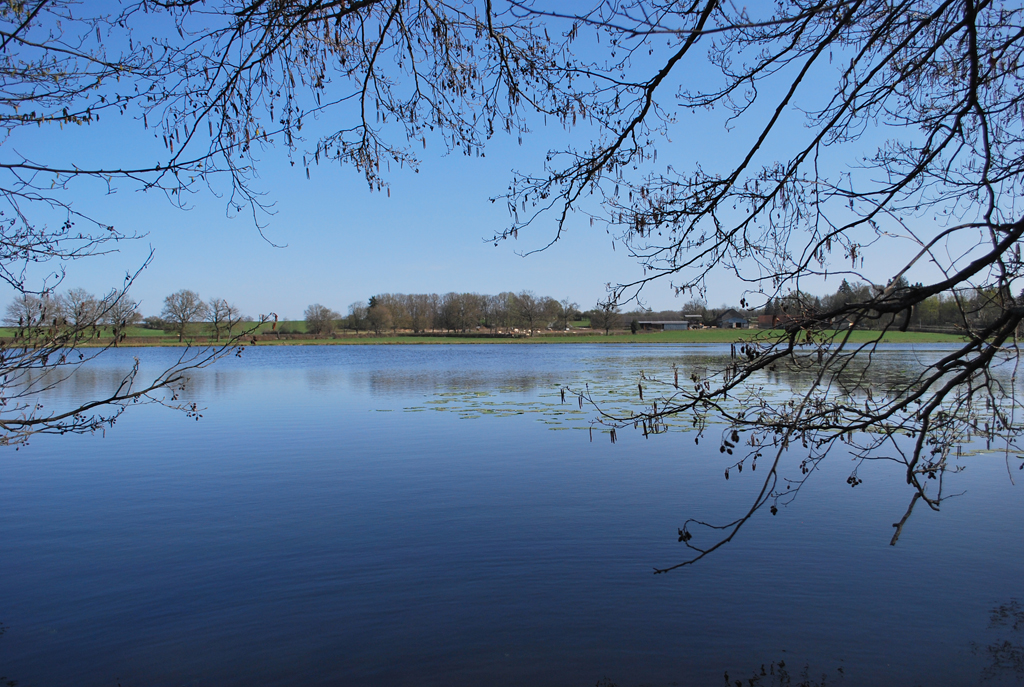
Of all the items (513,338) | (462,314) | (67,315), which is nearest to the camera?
(67,315)

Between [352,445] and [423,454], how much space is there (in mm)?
1964

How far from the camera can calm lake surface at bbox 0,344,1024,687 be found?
5.23 meters

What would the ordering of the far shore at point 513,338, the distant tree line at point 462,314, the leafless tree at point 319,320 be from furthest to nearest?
the leafless tree at point 319,320 → the far shore at point 513,338 → the distant tree line at point 462,314

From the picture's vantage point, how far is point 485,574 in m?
6.83

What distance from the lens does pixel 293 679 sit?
5008mm

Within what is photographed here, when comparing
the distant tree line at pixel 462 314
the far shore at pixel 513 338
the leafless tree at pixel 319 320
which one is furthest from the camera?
the leafless tree at pixel 319 320

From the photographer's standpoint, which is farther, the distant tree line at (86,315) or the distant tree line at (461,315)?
the distant tree line at (461,315)

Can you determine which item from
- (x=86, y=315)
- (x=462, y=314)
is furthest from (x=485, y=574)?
(x=462, y=314)

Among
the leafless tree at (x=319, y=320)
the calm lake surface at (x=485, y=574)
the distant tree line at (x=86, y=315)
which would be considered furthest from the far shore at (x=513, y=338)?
the distant tree line at (x=86, y=315)

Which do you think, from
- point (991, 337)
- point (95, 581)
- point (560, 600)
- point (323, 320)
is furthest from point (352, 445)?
point (323, 320)

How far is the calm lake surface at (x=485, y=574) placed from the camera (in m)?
5.23

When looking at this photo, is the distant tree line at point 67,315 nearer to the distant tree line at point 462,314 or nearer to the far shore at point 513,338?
the distant tree line at point 462,314

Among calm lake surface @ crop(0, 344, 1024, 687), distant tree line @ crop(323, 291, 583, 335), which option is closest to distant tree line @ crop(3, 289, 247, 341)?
calm lake surface @ crop(0, 344, 1024, 687)

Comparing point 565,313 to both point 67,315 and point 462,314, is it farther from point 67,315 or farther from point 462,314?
point 67,315
